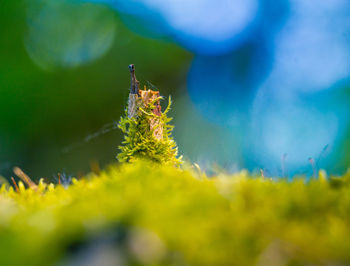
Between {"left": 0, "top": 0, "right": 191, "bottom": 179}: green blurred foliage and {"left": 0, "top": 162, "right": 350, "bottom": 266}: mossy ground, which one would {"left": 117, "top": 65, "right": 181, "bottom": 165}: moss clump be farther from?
{"left": 0, "top": 0, "right": 191, "bottom": 179}: green blurred foliage

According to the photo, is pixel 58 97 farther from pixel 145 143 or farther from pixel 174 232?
pixel 174 232

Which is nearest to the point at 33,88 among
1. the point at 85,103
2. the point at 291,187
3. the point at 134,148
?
the point at 85,103

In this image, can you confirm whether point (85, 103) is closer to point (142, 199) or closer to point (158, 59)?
point (158, 59)

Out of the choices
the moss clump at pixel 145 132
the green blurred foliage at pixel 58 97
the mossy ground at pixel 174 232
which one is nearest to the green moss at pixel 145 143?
the moss clump at pixel 145 132

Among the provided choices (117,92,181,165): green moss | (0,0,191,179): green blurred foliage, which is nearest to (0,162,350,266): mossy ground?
(117,92,181,165): green moss

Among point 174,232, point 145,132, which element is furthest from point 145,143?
point 174,232

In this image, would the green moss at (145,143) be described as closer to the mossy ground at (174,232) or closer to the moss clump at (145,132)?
the moss clump at (145,132)
